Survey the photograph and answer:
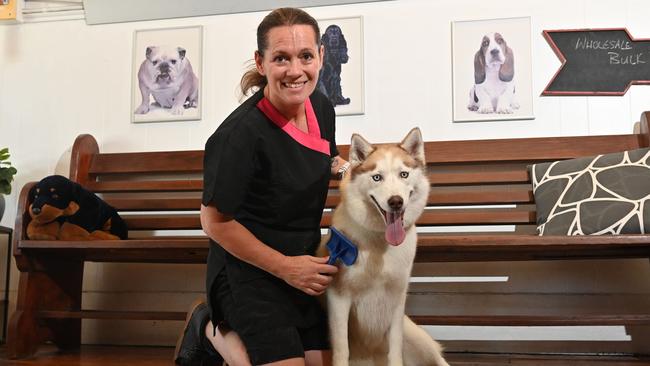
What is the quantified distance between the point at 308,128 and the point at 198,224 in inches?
50.9

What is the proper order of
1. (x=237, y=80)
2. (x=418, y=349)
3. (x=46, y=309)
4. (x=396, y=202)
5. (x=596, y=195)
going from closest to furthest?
1. (x=396, y=202)
2. (x=418, y=349)
3. (x=596, y=195)
4. (x=46, y=309)
5. (x=237, y=80)

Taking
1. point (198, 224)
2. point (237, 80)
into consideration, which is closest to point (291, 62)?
point (198, 224)

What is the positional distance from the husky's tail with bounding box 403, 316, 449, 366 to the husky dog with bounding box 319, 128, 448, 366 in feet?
0.62

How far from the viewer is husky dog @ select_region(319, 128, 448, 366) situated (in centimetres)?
153

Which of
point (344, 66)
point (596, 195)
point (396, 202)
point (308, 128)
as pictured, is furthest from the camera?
point (344, 66)

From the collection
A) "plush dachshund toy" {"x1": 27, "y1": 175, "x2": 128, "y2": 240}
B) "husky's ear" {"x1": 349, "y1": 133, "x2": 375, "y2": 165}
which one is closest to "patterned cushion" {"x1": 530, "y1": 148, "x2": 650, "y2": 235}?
"husky's ear" {"x1": 349, "y1": 133, "x2": 375, "y2": 165}

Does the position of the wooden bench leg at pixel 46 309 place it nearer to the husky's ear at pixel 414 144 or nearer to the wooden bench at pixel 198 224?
the wooden bench at pixel 198 224

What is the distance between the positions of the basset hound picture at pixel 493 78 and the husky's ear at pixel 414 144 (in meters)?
1.22

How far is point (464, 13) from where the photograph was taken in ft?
9.18

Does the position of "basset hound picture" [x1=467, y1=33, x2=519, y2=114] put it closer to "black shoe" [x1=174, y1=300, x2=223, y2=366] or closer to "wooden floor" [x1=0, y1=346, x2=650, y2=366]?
"wooden floor" [x1=0, y1=346, x2=650, y2=366]

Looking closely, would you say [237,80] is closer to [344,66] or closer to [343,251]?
[344,66]

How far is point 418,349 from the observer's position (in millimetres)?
1817

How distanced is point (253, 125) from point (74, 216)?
55.1 inches

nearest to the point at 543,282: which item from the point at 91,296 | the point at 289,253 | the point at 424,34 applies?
the point at 424,34
